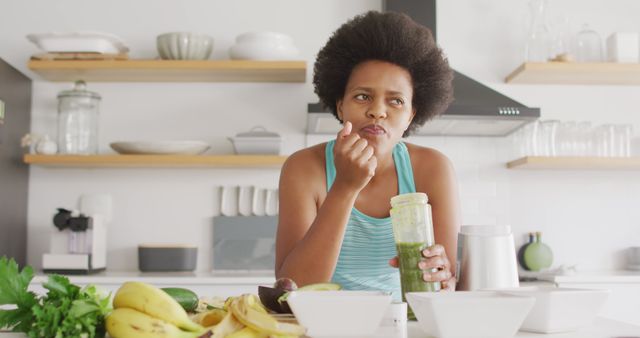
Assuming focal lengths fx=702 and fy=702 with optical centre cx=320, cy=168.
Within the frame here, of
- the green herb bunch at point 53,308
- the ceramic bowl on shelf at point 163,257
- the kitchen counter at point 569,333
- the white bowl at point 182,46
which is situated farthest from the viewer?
the white bowl at point 182,46

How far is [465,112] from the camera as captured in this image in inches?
122

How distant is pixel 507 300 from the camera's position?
0.86 meters

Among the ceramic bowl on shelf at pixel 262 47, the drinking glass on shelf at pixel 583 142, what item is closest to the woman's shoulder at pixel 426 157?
the ceramic bowl on shelf at pixel 262 47

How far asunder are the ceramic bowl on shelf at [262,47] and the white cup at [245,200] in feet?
2.13

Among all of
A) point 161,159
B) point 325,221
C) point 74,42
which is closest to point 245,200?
point 161,159

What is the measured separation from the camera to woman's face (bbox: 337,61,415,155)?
162cm

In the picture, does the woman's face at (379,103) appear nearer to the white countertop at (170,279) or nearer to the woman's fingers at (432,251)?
the woman's fingers at (432,251)

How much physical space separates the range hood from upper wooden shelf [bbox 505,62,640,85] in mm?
274

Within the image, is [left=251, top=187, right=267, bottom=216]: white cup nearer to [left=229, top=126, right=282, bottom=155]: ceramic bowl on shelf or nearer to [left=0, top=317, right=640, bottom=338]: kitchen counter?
[left=229, top=126, right=282, bottom=155]: ceramic bowl on shelf

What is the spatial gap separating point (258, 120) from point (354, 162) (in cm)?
222

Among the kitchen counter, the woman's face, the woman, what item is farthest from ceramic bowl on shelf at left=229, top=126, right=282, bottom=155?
the kitchen counter

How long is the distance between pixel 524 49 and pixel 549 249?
40.5 inches

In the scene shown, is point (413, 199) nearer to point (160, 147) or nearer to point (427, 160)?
point (427, 160)

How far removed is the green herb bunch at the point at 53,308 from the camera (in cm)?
80
